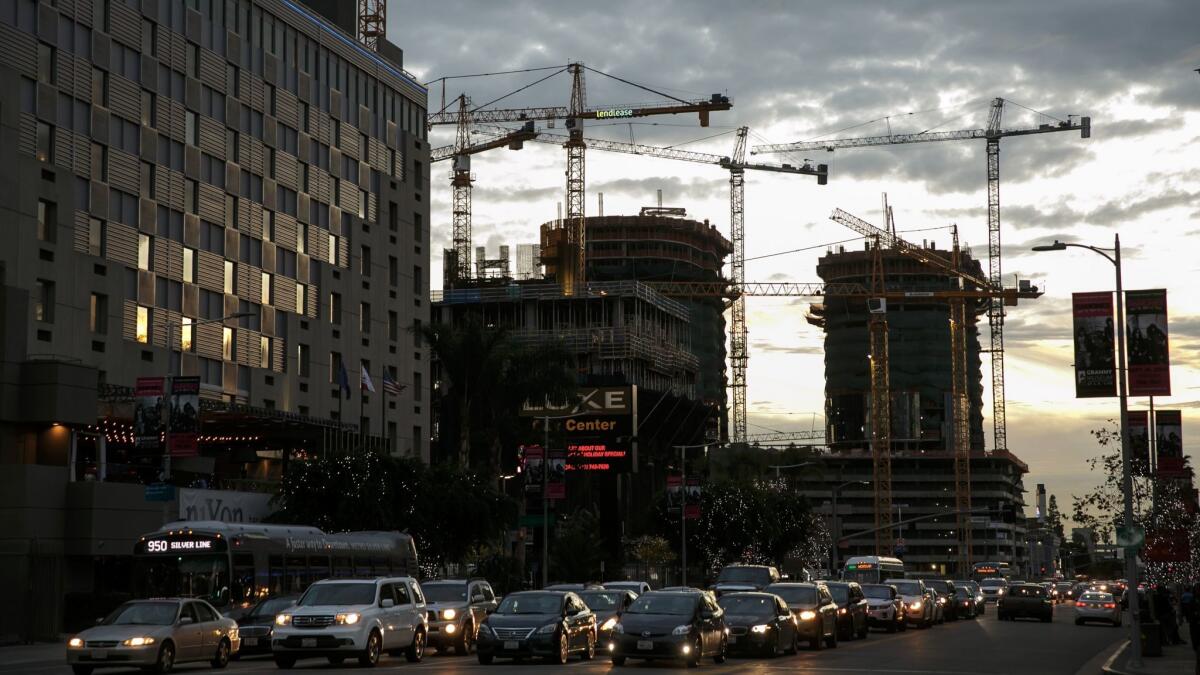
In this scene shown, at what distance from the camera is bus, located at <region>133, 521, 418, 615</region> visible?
39.7m

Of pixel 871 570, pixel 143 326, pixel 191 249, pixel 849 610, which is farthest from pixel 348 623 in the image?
pixel 871 570

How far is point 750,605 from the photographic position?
37.0m

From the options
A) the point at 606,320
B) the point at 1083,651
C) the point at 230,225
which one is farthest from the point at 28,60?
the point at 606,320

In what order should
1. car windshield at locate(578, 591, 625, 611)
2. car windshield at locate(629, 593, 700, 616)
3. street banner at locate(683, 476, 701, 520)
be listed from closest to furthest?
car windshield at locate(629, 593, 700, 616)
car windshield at locate(578, 591, 625, 611)
street banner at locate(683, 476, 701, 520)

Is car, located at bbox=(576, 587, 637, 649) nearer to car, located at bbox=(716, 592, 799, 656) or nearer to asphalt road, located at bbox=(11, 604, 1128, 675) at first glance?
asphalt road, located at bbox=(11, 604, 1128, 675)

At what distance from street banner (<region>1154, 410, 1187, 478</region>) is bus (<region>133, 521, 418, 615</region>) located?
24.9m

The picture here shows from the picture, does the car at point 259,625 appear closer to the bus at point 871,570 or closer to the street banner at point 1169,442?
the street banner at point 1169,442

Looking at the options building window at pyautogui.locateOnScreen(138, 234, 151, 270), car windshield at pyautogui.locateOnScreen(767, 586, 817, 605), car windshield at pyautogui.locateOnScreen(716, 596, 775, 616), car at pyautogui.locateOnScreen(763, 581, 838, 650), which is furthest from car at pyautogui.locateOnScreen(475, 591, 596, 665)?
building window at pyautogui.locateOnScreen(138, 234, 151, 270)

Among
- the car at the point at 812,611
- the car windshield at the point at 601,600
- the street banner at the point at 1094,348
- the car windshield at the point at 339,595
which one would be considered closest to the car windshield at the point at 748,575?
the car at the point at 812,611

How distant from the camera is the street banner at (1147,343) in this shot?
3825 cm

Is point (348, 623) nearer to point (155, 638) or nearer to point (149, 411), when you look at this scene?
point (155, 638)

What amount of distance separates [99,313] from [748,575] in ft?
108

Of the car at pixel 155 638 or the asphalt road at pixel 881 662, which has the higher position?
the car at pixel 155 638

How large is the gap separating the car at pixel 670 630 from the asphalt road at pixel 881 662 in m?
0.36
